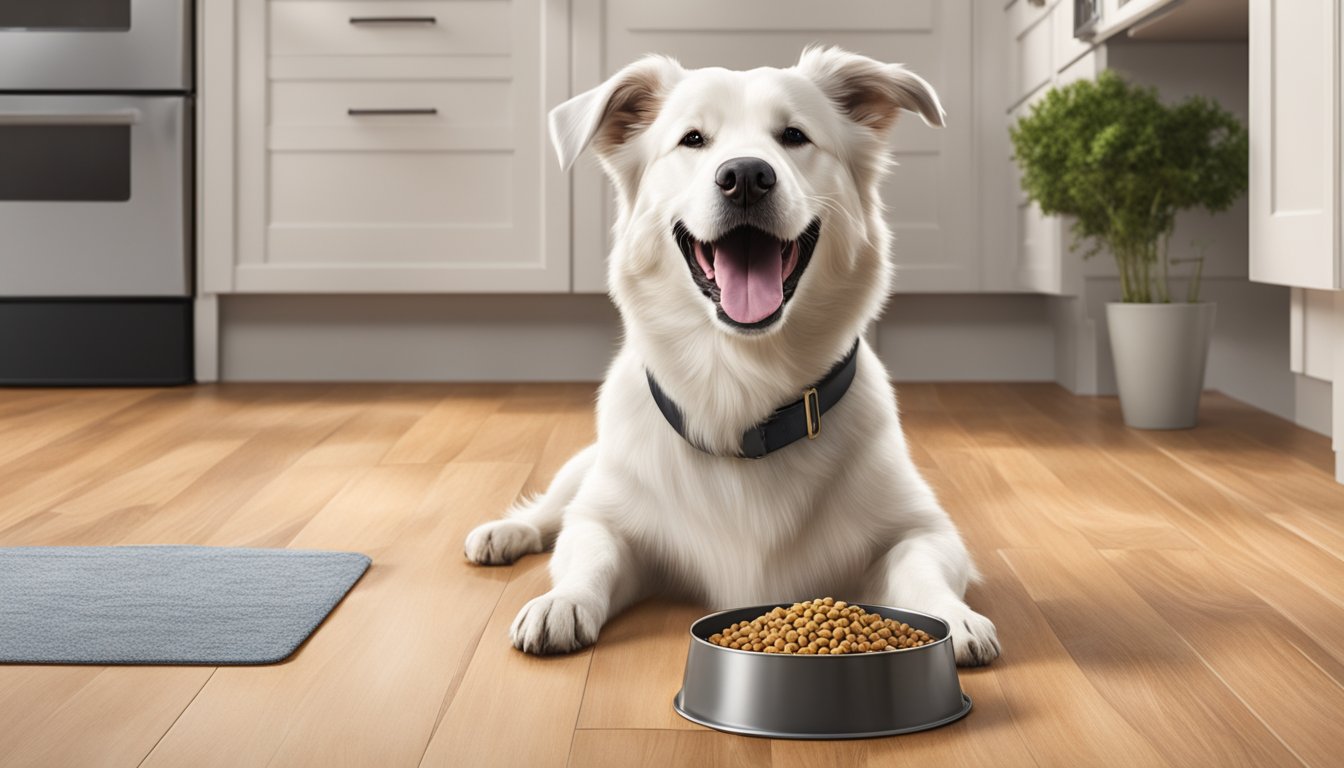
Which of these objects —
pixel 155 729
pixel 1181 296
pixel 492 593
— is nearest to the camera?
pixel 155 729

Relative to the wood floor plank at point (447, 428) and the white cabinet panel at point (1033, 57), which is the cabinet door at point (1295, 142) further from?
the wood floor plank at point (447, 428)

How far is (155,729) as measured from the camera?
3.97ft

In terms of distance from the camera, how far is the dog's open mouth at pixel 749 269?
1.56 metres

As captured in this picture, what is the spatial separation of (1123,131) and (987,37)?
122cm

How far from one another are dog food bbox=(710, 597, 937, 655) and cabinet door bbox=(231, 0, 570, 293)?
9.79 ft

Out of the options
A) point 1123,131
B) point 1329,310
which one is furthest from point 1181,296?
point 1329,310

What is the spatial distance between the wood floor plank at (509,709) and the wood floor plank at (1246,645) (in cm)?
66

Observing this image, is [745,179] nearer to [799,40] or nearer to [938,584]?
[938,584]

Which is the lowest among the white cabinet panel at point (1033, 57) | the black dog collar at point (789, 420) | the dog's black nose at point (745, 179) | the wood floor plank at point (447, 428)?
the wood floor plank at point (447, 428)

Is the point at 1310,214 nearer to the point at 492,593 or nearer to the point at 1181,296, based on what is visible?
the point at 1181,296

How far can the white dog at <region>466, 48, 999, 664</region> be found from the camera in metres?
1.56

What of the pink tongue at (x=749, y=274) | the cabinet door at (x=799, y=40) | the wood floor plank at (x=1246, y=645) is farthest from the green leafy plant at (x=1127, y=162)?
the pink tongue at (x=749, y=274)

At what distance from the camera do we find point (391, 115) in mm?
4145

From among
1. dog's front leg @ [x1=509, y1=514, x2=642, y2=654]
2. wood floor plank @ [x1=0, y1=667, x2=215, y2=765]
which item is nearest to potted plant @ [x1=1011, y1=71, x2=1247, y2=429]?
dog's front leg @ [x1=509, y1=514, x2=642, y2=654]
